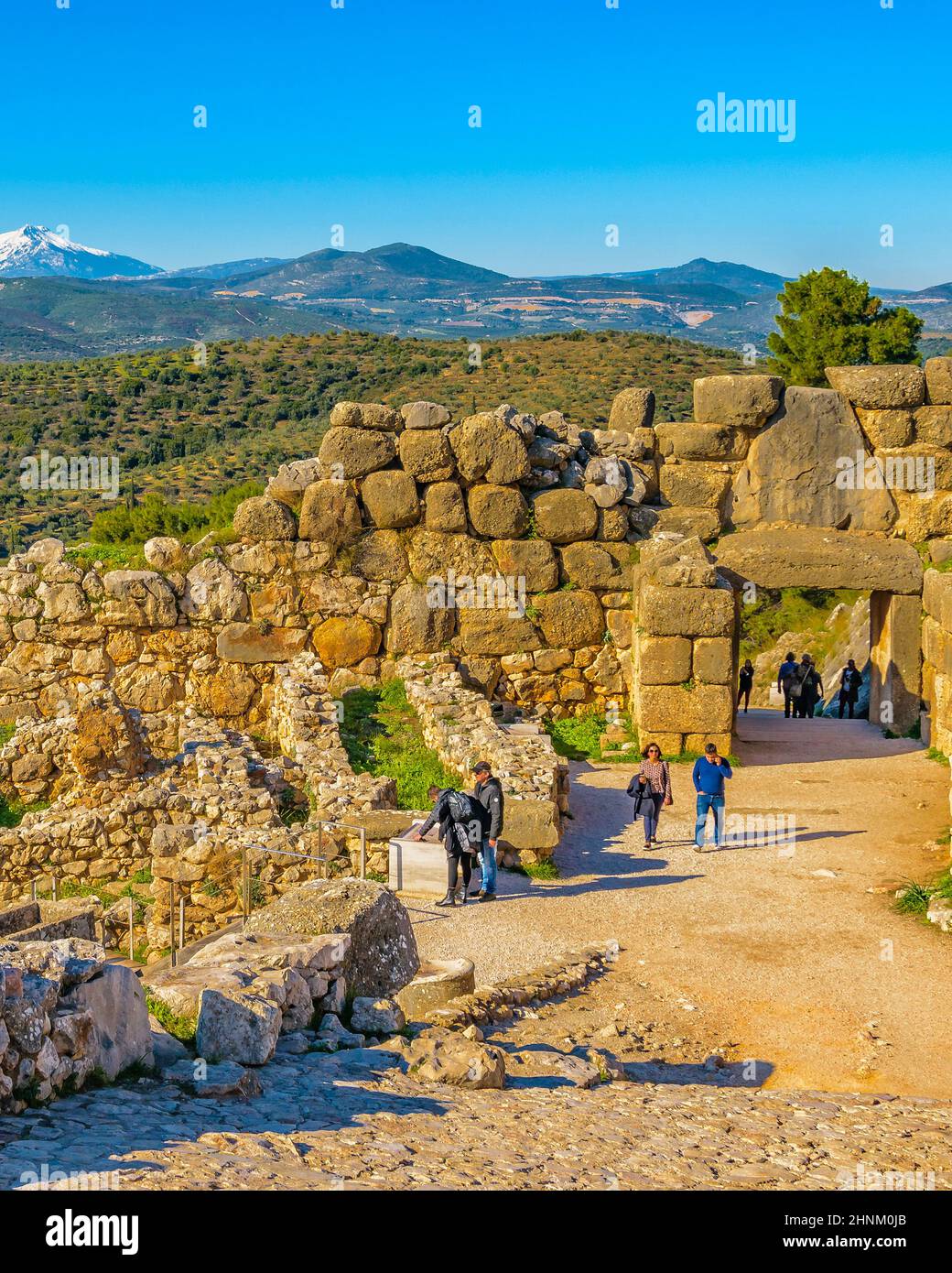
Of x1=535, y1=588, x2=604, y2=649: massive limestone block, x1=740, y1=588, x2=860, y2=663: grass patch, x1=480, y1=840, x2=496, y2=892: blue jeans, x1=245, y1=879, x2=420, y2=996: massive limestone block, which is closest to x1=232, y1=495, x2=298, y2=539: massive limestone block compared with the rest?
x1=535, y1=588, x2=604, y2=649: massive limestone block

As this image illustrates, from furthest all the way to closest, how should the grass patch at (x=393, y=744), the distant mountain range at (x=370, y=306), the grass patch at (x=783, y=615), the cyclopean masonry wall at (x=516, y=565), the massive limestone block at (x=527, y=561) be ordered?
the distant mountain range at (x=370, y=306) → the grass patch at (x=783, y=615) → the massive limestone block at (x=527, y=561) → the cyclopean masonry wall at (x=516, y=565) → the grass patch at (x=393, y=744)

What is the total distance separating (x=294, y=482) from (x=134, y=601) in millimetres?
2497

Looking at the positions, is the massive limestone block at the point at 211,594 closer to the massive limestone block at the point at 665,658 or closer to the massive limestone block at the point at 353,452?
the massive limestone block at the point at 353,452

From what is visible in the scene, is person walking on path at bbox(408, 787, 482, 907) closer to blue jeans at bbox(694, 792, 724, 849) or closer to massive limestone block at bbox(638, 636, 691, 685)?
blue jeans at bbox(694, 792, 724, 849)

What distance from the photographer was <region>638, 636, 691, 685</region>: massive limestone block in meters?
15.4

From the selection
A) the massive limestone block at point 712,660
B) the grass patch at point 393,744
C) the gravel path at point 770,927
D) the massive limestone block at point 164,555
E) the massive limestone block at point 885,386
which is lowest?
the gravel path at point 770,927

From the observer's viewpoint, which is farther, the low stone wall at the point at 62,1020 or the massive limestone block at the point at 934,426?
the massive limestone block at the point at 934,426

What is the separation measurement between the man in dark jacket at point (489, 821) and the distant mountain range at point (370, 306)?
60.3 metres

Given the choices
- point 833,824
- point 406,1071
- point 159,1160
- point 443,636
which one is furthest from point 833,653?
point 159,1160

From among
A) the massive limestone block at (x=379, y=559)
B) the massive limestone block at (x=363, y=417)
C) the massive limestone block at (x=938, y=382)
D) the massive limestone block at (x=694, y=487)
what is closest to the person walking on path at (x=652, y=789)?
the massive limestone block at (x=379, y=559)

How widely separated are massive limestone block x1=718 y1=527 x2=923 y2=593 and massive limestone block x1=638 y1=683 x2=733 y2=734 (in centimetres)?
276

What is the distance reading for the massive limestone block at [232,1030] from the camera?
643cm
